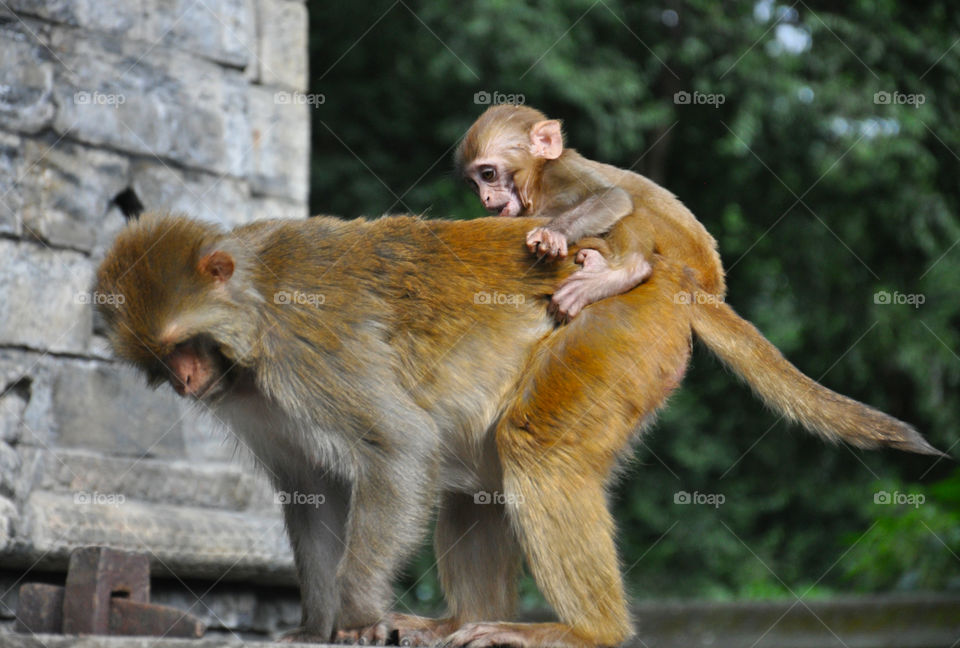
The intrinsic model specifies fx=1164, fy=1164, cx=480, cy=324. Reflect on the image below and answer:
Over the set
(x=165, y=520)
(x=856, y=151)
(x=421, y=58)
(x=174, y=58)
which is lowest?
(x=165, y=520)

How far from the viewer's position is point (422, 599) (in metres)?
12.1

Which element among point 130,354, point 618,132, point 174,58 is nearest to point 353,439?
point 130,354

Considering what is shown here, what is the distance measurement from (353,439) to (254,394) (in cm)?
46

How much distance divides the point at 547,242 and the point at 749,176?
881cm

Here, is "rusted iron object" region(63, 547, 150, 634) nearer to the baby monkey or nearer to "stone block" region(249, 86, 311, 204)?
the baby monkey

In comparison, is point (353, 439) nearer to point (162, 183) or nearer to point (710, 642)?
point (162, 183)

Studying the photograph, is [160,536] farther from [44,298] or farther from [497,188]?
[497,188]

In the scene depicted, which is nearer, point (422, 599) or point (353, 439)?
point (353, 439)

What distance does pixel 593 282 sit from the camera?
4.30m

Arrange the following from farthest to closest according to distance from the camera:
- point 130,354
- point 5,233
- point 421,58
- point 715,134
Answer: point 715,134, point 421,58, point 5,233, point 130,354

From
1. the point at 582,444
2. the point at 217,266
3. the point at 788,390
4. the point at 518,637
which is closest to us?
the point at 518,637

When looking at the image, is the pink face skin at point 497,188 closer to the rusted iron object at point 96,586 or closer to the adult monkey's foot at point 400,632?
the adult monkey's foot at point 400,632

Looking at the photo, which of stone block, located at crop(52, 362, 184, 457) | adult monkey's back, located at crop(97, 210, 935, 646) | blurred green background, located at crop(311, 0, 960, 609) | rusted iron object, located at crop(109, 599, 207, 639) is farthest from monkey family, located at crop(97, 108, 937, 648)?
blurred green background, located at crop(311, 0, 960, 609)

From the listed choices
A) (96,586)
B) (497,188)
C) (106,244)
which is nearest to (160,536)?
(106,244)
